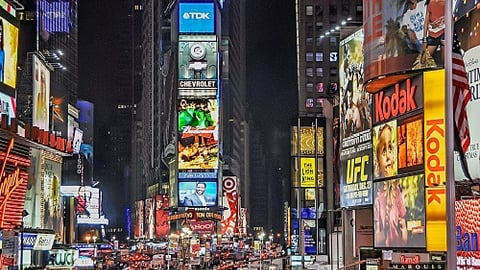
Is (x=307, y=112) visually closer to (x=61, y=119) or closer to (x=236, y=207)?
(x=61, y=119)

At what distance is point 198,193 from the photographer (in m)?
125

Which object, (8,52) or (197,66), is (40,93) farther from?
(197,66)

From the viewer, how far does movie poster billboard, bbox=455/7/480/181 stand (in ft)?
66.9

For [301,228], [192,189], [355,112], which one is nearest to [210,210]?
[192,189]

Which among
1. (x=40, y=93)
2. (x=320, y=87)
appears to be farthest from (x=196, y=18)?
(x=40, y=93)

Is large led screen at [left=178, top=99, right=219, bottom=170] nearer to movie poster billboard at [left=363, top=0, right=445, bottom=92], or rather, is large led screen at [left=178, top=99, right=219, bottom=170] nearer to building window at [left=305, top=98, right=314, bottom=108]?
building window at [left=305, top=98, right=314, bottom=108]

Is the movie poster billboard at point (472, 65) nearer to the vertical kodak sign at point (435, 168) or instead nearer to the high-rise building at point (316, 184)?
the vertical kodak sign at point (435, 168)

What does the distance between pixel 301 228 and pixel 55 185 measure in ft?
60.0

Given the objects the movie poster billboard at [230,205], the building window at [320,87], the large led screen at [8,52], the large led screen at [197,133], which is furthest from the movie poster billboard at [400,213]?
the movie poster billboard at [230,205]

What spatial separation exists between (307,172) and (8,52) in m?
33.0

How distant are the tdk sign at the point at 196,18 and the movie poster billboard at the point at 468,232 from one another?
338 feet

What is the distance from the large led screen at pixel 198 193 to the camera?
12269 centimetres

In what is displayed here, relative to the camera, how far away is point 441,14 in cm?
2903

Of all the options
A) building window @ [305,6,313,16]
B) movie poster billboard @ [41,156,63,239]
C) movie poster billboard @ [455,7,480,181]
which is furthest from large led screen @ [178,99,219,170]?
movie poster billboard @ [455,7,480,181]
